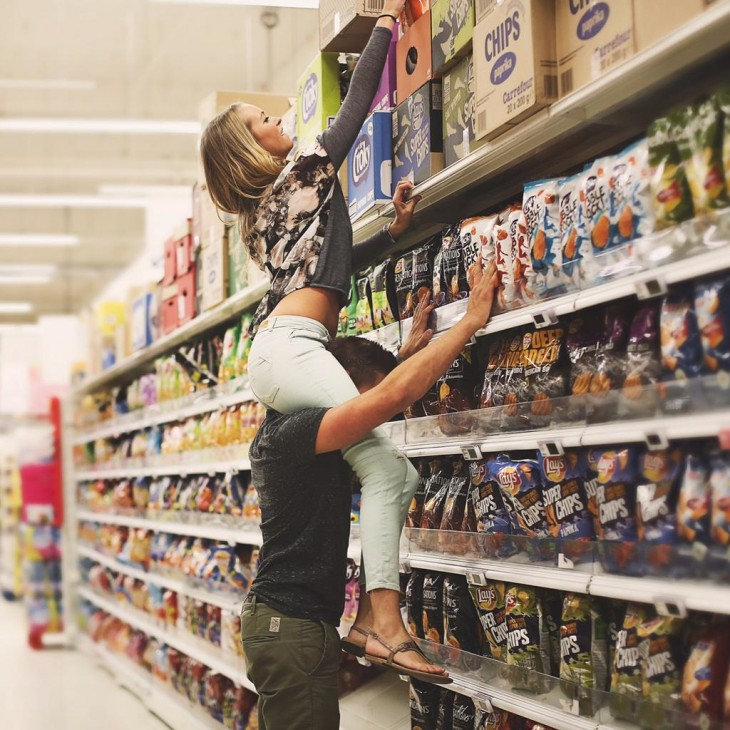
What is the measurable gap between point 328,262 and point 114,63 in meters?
8.15

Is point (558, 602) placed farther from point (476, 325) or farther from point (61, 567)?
point (61, 567)

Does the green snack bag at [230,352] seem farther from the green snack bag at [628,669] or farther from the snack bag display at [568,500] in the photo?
the green snack bag at [628,669]

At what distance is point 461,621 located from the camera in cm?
257

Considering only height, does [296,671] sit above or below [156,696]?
above

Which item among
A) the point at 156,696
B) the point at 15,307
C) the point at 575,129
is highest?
the point at 15,307

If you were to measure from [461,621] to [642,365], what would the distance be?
3.29 feet

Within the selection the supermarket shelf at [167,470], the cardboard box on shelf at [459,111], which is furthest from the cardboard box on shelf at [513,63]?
the supermarket shelf at [167,470]

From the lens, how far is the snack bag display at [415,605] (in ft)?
8.98

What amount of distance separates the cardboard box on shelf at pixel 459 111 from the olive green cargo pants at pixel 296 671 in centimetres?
130

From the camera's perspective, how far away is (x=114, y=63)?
9672 mm

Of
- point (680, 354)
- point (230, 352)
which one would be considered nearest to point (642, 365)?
point (680, 354)

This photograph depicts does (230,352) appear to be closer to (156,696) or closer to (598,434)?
(156,696)

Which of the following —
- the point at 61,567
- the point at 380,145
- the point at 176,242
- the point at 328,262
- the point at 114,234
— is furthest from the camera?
the point at 114,234

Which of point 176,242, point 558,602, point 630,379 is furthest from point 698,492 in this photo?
point 176,242
